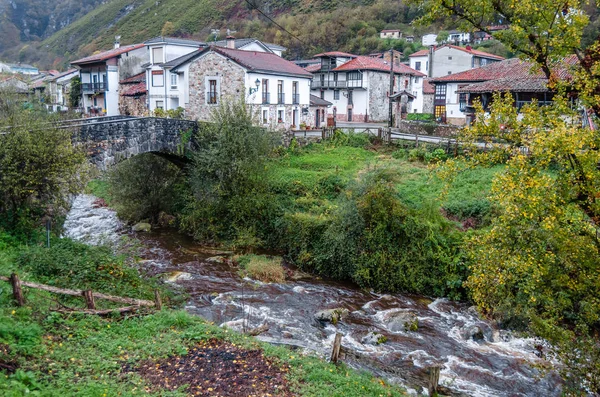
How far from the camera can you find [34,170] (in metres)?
16.0

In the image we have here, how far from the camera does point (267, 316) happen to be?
54.0ft

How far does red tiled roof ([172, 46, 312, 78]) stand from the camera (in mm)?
34425

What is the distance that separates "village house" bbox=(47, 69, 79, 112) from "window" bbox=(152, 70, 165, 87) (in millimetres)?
23274

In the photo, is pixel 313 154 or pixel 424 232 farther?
pixel 313 154

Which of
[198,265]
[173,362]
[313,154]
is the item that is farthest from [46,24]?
[173,362]

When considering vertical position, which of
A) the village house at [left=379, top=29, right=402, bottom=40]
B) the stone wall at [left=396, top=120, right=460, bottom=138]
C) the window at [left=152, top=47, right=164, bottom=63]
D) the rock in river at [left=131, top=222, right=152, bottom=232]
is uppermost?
the village house at [left=379, top=29, right=402, bottom=40]

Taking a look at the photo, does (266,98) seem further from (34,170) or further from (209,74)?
(34,170)

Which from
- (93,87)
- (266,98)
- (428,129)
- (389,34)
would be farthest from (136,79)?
(389,34)

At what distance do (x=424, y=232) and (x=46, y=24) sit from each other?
6255 inches

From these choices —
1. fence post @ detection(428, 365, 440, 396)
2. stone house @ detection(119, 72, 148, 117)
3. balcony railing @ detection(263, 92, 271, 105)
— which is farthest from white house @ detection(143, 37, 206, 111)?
fence post @ detection(428, 365, 440, 396)

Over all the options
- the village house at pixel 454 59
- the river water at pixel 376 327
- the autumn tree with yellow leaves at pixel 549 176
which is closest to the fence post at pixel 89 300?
the river water at pixel 376 327

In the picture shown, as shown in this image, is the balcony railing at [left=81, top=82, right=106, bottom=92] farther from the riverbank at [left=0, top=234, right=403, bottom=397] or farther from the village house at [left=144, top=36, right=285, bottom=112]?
the riverbank at [left=0, top=234, right=403, bottom=397]

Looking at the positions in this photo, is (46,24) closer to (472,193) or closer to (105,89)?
(105,89)

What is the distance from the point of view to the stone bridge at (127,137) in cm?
2002
